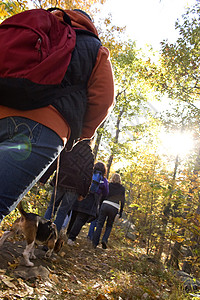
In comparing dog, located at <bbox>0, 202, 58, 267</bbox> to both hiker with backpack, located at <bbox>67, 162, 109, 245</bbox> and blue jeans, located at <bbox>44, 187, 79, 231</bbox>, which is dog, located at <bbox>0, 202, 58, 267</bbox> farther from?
hiker with backpack, located at <bbox>67, 162, 109, 245</bbox>

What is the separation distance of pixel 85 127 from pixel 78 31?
2.03 ft

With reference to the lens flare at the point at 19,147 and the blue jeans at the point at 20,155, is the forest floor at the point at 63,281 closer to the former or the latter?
the blue jeans at the point at 20,155

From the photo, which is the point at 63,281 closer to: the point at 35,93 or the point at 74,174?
the point at 74,174

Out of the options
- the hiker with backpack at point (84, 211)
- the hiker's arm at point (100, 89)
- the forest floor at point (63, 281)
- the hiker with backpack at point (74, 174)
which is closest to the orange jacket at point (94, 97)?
the hiker's arm at point (100, 89)

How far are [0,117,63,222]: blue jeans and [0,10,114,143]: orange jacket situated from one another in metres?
0.09

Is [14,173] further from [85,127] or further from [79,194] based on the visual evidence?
[79,194]

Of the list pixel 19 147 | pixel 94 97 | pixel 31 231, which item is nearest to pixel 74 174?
pixel 31 231

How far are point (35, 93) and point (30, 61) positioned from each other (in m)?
0.15

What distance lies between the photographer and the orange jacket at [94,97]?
1359mm

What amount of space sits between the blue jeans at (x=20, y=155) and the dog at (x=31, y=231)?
2.12m

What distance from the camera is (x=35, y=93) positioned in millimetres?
1211

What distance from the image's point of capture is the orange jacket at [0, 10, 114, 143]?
1.36 meters

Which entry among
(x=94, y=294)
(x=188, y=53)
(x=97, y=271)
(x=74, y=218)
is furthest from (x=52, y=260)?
(x=188, y=53)

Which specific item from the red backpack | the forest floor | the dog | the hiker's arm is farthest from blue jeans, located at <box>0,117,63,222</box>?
the dog
